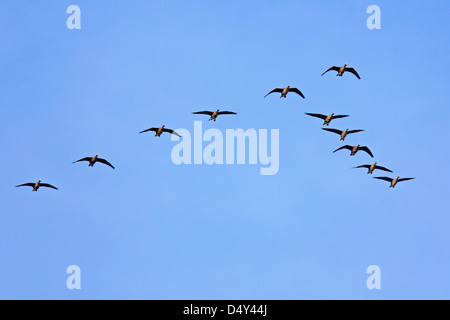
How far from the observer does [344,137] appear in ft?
305
